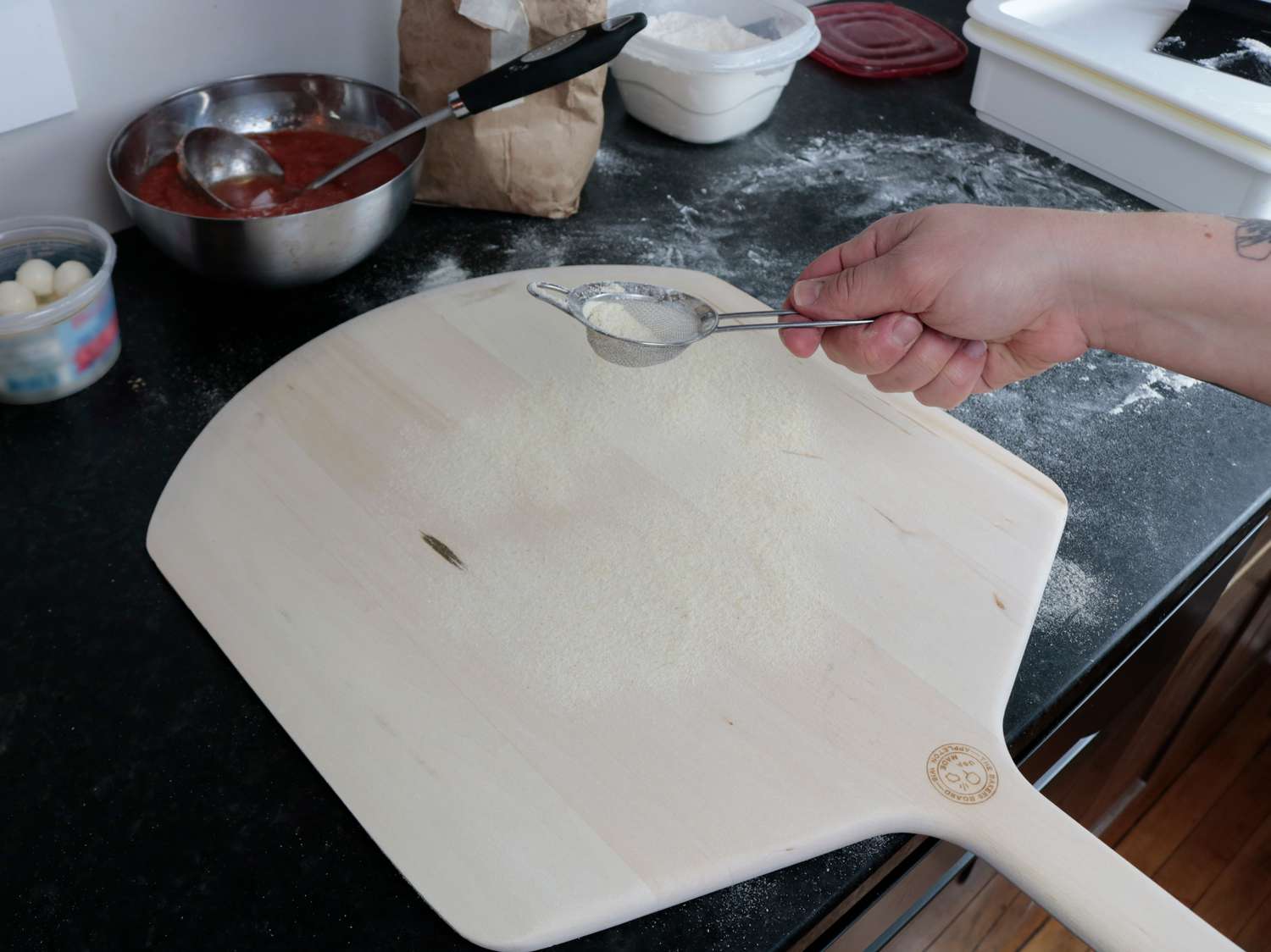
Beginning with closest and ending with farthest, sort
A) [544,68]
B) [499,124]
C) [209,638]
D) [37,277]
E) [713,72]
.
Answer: [209,638], [37,277], [544,68], [499,124], [713,72]

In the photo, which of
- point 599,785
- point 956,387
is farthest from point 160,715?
point 956,387

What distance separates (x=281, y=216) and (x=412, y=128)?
164 millimetres

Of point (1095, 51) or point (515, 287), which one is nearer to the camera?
point (515, 287)

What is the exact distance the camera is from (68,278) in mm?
871

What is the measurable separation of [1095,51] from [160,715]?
1216 millimetres

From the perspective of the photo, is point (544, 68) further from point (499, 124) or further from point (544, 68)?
point (499, 124)

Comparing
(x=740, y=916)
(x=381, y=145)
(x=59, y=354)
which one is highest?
(x=381, y=145)

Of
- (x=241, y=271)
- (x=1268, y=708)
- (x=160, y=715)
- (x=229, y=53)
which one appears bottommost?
(x=1268, y=708)

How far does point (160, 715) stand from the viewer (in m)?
0.71

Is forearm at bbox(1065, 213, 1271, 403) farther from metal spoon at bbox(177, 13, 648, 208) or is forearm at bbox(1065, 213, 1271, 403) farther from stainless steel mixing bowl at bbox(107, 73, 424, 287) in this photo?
stainless steel mixing bowl at bbox(107, 73, 424, 287)

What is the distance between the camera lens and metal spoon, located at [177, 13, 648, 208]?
3.21ft

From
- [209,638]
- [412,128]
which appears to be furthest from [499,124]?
[209,638]

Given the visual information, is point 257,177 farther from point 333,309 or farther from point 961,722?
point 961,722

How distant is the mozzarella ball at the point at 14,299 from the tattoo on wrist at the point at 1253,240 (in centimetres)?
94
